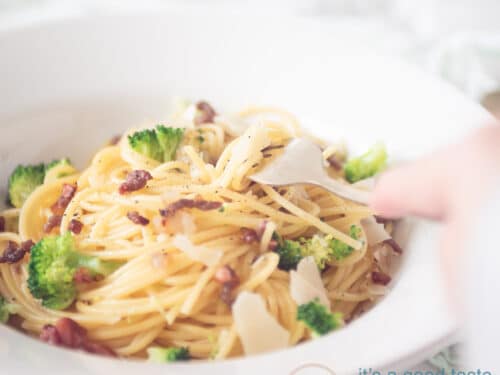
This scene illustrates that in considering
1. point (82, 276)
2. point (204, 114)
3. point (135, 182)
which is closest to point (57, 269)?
point (82, 276)

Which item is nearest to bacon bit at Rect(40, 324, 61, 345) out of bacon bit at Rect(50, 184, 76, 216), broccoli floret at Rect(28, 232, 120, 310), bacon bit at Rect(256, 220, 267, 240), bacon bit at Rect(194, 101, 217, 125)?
broccoli floret at Rect(28, 232, 120, 310)

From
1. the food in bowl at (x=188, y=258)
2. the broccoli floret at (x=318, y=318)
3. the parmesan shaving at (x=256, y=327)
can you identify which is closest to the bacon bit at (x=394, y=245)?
the food in bowl at (x=188, y=258)

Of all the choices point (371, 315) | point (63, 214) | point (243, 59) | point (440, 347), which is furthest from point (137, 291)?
point (243, 59)

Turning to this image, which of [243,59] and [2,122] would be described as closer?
[2,122]

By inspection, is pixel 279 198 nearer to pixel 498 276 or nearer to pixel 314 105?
→ pixel 314 105

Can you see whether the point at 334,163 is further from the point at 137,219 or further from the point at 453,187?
the point at 453,187

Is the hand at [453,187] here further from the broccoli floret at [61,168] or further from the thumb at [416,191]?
the broccoli floret at [61,168]
